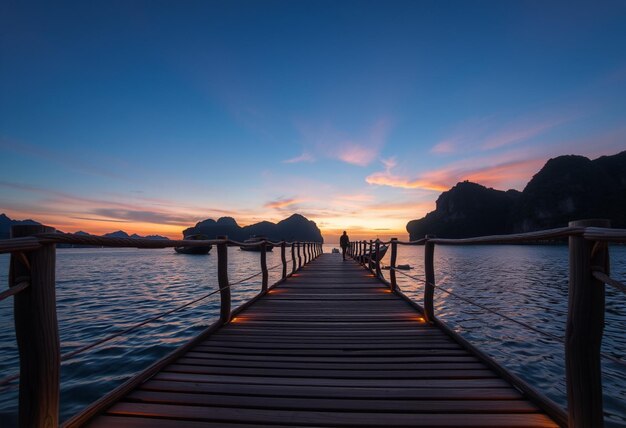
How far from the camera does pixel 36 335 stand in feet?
4.59

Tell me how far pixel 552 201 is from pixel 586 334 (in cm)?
11471

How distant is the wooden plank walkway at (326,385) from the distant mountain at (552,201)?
3376 inches

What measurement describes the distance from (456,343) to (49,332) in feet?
11.0

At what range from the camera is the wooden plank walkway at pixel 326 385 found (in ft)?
6.09

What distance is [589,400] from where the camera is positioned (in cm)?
148

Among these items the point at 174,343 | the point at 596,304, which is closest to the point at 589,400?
the point at 596,304

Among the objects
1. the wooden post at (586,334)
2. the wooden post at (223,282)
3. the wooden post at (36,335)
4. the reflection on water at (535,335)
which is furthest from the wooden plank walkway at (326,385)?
the reflection on water at (535,335)

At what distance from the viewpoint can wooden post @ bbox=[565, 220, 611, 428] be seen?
146cm

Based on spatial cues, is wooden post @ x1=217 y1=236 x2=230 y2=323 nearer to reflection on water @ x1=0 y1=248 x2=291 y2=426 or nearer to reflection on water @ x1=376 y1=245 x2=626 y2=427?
reflection on water @ x1=0 y1=248 x2=291 y2=426

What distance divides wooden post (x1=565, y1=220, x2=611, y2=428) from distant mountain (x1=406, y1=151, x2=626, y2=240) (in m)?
86.4

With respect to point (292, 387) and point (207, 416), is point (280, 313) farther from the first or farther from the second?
point (207, 416)

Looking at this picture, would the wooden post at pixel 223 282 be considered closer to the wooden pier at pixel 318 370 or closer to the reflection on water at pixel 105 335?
the wooden pier at pixel 318 370

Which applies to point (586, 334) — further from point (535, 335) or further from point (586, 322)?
point (535, 335)

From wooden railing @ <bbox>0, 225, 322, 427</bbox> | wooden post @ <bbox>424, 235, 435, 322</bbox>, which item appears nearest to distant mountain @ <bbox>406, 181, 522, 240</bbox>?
wooden post @ <bbox>424, 235, 435, 322</bbox>
